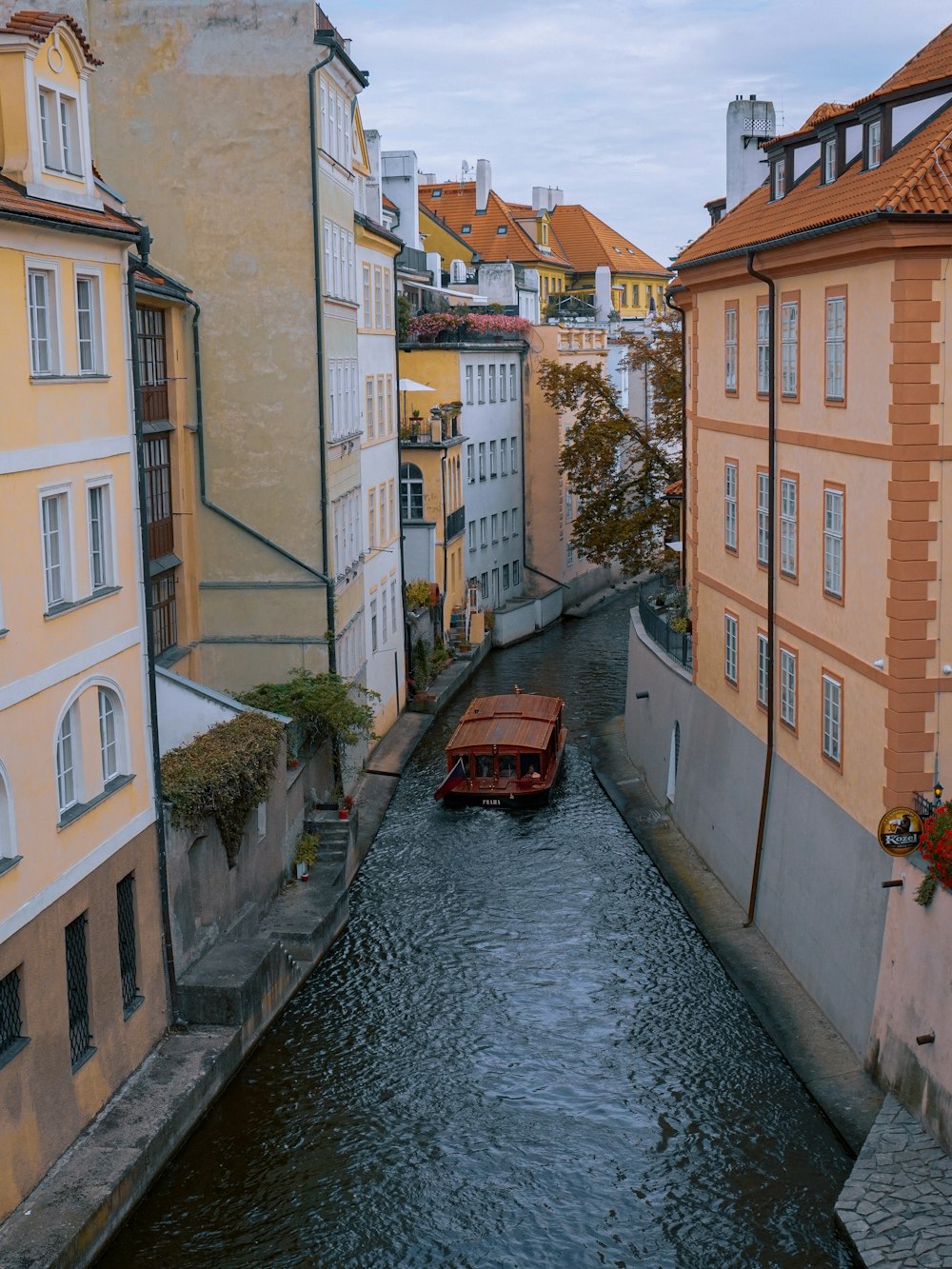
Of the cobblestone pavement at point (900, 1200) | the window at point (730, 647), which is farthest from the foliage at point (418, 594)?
the cobblestone pavement at point (900, 1200)

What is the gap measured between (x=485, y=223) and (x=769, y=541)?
7881cm

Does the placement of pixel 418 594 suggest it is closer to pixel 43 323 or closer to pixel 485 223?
pixel 43 323

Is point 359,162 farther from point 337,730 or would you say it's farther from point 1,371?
point 1,371

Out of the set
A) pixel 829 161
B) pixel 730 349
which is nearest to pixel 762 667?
pixel 730 349

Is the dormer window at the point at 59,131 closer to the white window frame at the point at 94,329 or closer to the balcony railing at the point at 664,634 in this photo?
the white window frame at the point at 94,329

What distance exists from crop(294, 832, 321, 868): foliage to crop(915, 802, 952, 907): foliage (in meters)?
13.6

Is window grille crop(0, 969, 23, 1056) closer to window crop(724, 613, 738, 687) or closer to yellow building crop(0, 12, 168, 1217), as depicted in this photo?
yellow building crop(0, 12, 168, 1217)

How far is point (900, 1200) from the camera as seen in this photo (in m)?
18.2

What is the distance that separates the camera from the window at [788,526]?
25.9 metres

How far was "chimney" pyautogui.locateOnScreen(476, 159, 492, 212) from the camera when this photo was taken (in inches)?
3989

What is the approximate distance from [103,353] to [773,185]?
44.2 ft

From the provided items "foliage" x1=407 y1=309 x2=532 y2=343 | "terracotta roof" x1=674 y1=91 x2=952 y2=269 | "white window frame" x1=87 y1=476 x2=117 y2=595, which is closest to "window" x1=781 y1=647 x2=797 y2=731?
"terracotta roof" x1=674 y1=91 x2=952 y2=269

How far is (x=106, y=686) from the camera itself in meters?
21.1

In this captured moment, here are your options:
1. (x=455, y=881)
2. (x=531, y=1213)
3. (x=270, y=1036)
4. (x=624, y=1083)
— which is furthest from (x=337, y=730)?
(x=531, y=1213)
